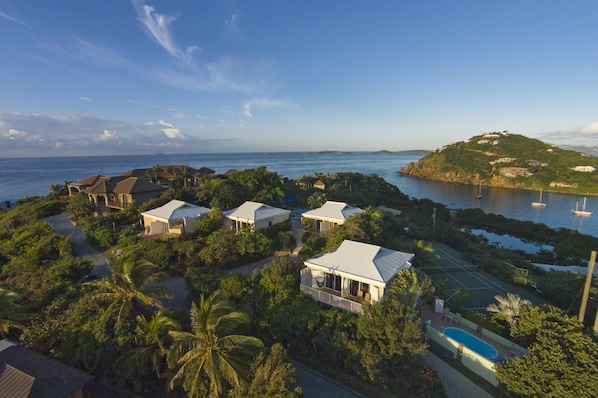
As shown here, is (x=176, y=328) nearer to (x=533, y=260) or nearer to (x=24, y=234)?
(x=24, y=234)

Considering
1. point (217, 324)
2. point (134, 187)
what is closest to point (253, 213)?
point (217, 324)

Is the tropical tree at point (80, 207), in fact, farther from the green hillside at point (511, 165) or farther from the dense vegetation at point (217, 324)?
the green hillside at point (511, 165)

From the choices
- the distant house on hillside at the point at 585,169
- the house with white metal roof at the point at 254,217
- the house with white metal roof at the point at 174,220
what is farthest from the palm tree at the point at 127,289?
the distant house on hillside at the point at 585,169

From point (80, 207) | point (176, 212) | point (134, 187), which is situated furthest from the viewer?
point (134, 187)

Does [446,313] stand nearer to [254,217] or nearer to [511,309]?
[511,309]

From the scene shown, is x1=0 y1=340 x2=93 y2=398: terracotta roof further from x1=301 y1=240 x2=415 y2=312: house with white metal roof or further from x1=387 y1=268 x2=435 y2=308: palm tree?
x1=387 y1=268 x2=435 y2=308: palm tree

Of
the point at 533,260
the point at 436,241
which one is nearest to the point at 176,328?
the point at 436,241
